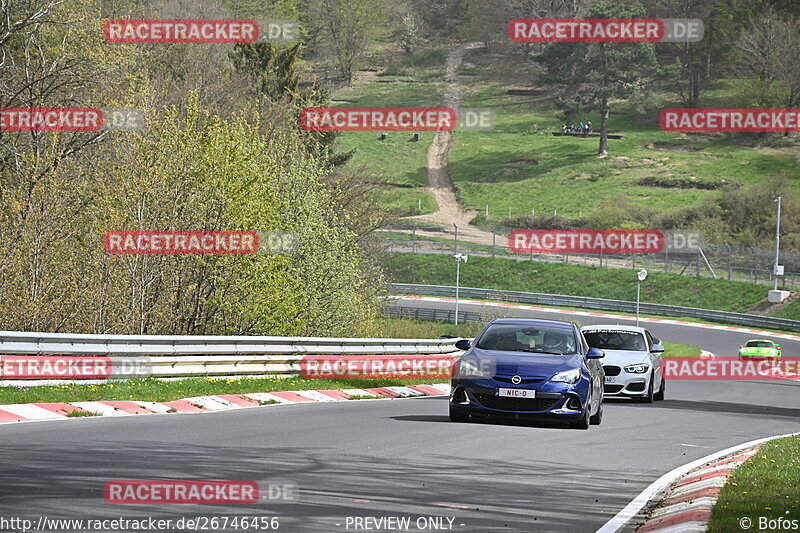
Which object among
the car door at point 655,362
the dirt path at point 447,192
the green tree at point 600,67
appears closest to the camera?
the car door at point 655,362

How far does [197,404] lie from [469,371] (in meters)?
5.36

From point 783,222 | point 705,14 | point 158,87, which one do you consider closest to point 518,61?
point 705,14

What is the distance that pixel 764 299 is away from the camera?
6894cm

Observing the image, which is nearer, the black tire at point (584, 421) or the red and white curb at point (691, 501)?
the red and white curb at point (691, 501)

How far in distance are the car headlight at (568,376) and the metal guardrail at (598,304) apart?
51.1 metres

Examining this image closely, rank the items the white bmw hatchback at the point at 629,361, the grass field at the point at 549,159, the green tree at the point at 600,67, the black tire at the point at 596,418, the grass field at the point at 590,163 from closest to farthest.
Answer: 1. the black tire at the point at 596,418
2. the white bmw hatchback at the point at 629,361
3. the grass field at the point at 590,163
4. the grass field at the point at 549,159
5. the green tree at the point at 600,67

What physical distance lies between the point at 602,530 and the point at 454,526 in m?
1.25

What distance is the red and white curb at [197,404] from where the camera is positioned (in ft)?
51.1

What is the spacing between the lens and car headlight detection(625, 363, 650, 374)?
2355 centimetres

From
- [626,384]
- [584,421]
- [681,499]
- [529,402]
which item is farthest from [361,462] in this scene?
[626,384]

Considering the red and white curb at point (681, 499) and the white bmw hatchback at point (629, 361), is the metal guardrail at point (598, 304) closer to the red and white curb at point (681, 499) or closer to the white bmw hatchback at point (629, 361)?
the white bmw hatchback at point (629, 361)

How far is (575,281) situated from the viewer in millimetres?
76000

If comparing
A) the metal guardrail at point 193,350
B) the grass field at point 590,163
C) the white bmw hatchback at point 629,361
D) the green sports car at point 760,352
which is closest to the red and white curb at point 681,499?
the white bmw hatchback at point 629,361

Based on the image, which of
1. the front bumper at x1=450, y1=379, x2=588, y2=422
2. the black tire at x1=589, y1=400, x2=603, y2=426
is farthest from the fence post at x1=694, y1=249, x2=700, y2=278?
the front bumper at x1=450, y1=379, x2=588, y2=422
